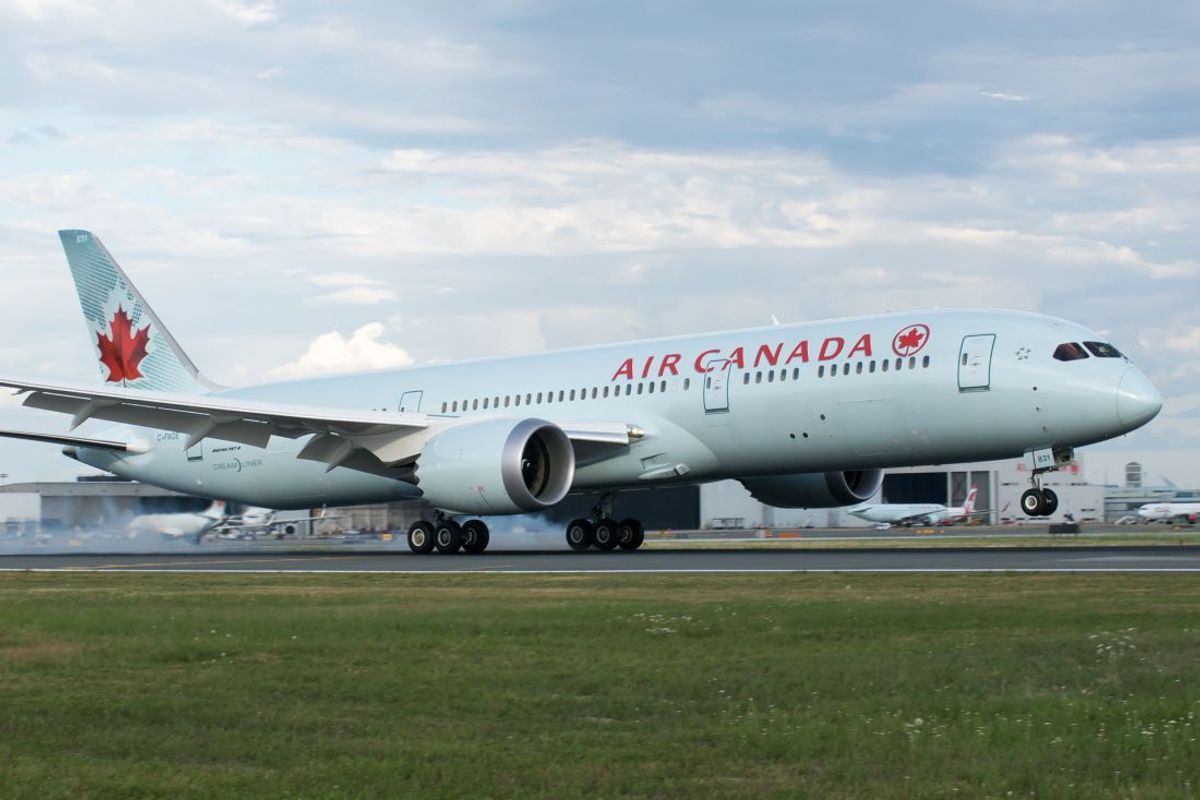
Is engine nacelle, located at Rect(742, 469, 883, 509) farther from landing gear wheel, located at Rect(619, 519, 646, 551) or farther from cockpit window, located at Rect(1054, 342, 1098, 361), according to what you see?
cockpit window, located at Rect(1054, 342, 1098, 361)

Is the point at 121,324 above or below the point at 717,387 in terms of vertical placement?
above

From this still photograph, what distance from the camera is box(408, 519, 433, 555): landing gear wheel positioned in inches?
1403

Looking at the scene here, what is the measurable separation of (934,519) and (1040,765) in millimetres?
76785

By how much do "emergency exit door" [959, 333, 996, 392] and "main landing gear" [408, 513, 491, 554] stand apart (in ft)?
38.7

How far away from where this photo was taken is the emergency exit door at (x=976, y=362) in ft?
97.6

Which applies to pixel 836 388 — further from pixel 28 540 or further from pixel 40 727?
pixel 28 540

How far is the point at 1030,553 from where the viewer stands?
1115 inches

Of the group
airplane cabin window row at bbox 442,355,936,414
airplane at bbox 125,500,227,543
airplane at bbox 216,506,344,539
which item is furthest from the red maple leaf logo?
airplane at bbox 216,506,344,539

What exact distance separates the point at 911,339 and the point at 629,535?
30.0 feet

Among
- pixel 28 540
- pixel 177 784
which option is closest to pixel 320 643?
pixel 177 784

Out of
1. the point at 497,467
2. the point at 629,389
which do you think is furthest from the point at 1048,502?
the point at 497,467

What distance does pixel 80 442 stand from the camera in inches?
1594

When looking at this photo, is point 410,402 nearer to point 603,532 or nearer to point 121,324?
point 603,532

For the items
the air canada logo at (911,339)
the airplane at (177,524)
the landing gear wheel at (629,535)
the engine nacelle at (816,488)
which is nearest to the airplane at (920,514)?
the airplane at (177,524)
